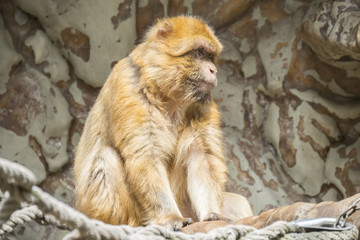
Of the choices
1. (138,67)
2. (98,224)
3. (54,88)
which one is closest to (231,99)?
(54,88)

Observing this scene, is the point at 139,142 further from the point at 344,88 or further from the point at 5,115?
the point at 344,88

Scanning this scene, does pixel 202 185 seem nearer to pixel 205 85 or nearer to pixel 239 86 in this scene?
pixel 205 85

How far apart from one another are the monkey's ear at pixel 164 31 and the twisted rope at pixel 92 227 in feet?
8.94

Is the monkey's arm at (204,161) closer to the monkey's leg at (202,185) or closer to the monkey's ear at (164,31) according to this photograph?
the monkey's leg at (202,185)

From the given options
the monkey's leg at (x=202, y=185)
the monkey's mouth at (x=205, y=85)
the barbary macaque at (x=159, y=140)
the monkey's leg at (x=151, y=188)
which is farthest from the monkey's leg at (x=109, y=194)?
the monkey's mouth at (x=205, y=85)

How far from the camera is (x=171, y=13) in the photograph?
25.2ft

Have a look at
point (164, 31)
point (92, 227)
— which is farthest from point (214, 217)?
point (92, 227)

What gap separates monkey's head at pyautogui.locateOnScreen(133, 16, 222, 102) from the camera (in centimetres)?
499

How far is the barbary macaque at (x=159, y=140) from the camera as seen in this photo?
4.62 metres

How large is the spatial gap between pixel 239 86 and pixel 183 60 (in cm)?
294

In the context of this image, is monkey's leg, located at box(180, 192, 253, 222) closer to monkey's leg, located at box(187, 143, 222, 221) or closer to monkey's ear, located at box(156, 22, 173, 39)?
monkey's leg, located at box(187, 143, 222, 221)

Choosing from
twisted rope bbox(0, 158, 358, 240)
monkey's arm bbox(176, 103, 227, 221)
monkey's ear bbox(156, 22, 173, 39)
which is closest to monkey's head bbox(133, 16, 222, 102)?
monkey's ear bbox(156, 22, 173, 39)

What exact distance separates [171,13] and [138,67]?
2825 millimetres

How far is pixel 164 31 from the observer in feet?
17.3
